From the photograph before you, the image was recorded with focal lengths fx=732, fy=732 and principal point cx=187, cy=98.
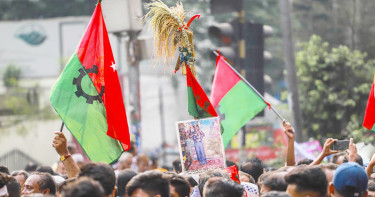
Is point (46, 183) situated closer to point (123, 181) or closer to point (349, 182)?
point (123, 181)

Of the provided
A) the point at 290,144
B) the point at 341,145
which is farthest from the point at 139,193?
the point at 341,145

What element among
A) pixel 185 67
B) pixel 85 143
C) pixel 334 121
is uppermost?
pixel 185 67

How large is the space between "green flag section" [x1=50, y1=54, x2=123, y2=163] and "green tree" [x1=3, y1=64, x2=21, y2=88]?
1107 inches

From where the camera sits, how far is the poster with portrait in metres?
7.06

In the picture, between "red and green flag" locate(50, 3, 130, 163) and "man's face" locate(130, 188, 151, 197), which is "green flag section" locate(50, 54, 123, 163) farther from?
"man's face" locate(130, 188, 151, 197)

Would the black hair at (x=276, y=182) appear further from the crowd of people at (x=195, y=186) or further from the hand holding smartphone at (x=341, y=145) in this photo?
the hand holding smartphone at (x=341, y=145)

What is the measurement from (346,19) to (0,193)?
13.5 meters

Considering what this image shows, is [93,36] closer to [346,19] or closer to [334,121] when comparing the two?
[334,121]

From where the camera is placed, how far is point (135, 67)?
599 inches

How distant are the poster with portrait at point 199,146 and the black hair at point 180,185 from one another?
358mm

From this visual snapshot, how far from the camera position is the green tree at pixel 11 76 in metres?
34.8

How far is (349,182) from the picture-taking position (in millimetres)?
5316

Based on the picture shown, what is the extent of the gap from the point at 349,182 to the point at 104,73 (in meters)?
3.16

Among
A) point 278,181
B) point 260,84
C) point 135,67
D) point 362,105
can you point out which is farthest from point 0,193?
point 362,105
